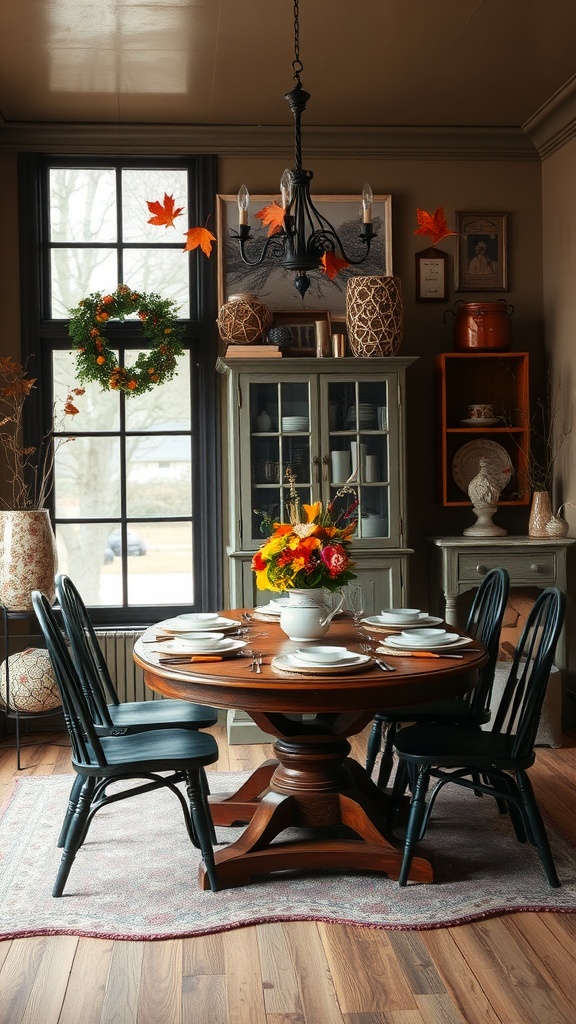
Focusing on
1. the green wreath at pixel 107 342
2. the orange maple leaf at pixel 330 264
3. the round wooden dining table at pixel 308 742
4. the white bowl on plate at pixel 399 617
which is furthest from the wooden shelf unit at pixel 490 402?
the round wooden dining table at pixel 308 742

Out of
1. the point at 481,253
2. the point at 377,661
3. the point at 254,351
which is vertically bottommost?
the point at 377,661

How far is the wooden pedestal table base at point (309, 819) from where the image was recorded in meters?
3.08

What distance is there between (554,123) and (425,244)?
83 cm

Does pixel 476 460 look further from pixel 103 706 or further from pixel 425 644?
pixel 103 706

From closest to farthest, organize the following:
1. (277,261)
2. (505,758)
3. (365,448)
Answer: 1. (505,758)
2. (365,448)
3. (277,261)

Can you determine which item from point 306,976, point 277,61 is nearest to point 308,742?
point 306,976

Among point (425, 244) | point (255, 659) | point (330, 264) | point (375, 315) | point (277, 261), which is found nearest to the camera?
point (255, 659)

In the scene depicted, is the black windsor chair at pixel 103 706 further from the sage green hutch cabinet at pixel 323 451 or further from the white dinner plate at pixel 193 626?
the sage green hutch cabinet at pixel 323 451

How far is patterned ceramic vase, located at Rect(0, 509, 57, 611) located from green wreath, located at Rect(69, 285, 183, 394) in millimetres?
749

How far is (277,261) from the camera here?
509 centimetres

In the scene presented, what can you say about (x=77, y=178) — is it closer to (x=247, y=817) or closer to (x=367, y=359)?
(x=367, y=359)

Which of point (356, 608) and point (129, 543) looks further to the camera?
point (129, 543)

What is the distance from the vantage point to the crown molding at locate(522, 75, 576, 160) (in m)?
4.68

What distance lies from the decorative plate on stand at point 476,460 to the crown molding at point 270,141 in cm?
149
